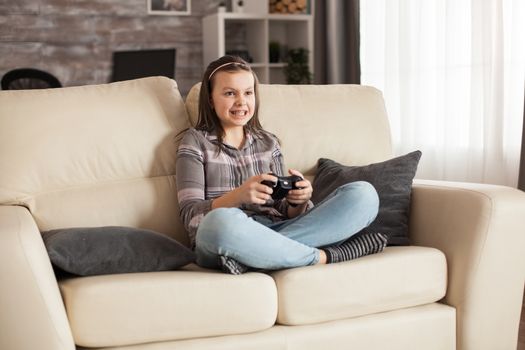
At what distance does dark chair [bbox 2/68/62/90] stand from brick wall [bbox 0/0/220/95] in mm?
249

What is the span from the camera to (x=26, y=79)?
506cm

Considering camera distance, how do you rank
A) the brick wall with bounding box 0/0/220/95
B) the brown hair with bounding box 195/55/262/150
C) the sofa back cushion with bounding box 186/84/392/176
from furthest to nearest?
the brick wall with bounding box 0/0/220/95 → the sofa back cushion with bounding box 186/84/392/176 → the brown hair with bounding box 195/55/262/150

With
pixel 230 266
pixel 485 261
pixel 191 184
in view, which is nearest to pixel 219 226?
pixel 230 266

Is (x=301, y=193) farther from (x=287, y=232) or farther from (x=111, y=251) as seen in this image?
(x=111, y=251)

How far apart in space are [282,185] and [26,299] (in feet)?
2.62

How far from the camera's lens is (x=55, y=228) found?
2.39 m

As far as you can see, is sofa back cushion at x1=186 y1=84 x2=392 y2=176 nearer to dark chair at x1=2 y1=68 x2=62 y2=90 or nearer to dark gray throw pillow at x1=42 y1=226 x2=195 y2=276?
dark gray throw pillow at x1=42 y1=226 x2=195 y2=276

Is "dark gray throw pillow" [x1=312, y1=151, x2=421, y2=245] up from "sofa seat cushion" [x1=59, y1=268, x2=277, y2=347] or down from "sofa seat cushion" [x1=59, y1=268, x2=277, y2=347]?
up

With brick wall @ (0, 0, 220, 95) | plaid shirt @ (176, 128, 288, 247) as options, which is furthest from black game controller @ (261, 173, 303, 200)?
brick wall @ (0, 0, 220, 95)

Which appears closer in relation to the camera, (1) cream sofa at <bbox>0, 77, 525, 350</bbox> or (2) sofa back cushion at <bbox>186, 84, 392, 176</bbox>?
(1) cream sofa at <bbox>0, 77, 525, 350</bbox>

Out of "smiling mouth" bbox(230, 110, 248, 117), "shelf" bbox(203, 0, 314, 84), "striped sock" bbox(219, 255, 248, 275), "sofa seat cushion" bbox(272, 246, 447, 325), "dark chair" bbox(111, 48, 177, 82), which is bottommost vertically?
"sofa seat cushion" bbox(272, 246, 447, 325)

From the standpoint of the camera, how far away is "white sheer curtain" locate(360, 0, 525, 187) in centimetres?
371

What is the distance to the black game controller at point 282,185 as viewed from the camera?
7.50 ft

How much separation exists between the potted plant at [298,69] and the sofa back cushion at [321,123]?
8.12 ft
